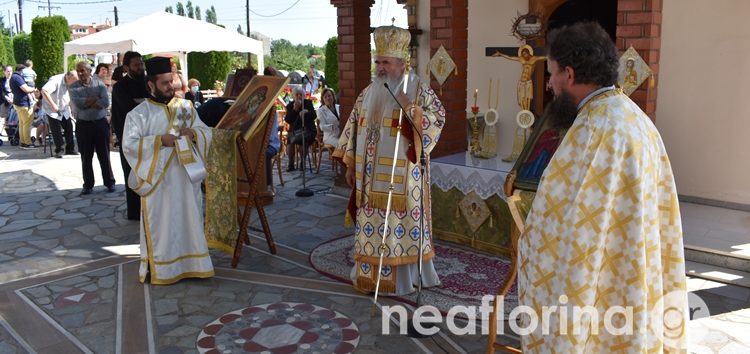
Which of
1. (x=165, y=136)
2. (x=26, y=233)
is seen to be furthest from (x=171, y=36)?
(x=165, y=136)

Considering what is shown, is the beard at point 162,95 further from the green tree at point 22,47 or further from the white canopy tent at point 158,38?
the green tree at point 22,47

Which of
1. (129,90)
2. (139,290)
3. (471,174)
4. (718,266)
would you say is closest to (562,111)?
(471,174)

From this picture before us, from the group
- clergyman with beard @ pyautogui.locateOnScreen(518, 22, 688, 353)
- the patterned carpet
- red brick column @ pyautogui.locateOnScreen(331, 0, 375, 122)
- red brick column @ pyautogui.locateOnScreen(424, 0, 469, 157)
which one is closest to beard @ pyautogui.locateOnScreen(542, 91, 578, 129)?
clergyman with beard @ pyautogui.locateOnScreen(518, 22, 688, 353)

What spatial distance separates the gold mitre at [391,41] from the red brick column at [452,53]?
6.72 ft

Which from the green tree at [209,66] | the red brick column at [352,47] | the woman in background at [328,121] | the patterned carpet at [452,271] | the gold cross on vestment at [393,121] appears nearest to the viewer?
the gold cross on vestment at [393,121]

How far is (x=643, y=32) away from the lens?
5066 millimetres

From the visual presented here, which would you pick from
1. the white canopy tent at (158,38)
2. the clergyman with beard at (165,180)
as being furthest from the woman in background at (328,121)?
the clergyman with beard at (165,180)

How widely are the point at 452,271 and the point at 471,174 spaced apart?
89 cm

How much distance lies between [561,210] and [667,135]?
5.05 metres

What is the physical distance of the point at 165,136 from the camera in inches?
193

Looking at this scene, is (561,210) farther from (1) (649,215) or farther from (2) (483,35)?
(2) (483,35)

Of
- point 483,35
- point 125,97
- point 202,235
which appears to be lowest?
point 202,235

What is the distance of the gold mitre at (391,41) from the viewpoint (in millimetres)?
4457

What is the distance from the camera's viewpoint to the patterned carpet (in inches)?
185
